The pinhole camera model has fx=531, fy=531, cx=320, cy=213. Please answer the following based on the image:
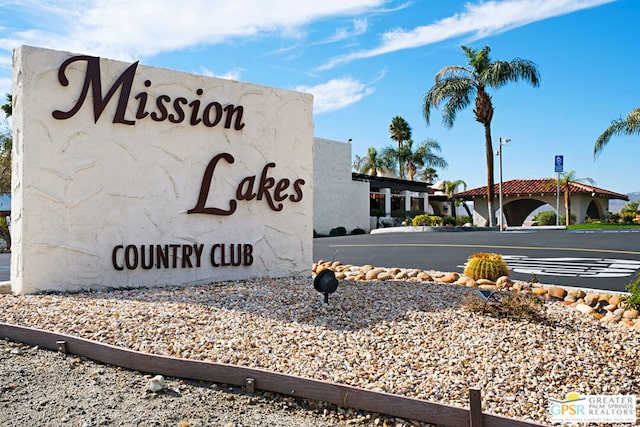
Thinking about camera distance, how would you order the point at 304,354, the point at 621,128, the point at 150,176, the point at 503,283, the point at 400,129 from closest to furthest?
1. the point at 304,354
2. the point at 150,176
3. the point at 503,283
4. the point at 621,128
5. the point at 400,129

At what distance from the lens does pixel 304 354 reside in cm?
519

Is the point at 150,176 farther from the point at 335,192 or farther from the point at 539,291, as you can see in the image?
the point at 335,192

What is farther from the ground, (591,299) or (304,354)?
(591,299)

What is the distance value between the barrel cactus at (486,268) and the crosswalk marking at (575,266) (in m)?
1.34

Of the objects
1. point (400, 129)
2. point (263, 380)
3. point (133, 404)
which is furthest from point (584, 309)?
point (400, 129)

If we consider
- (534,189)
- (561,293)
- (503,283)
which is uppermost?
(534,189)

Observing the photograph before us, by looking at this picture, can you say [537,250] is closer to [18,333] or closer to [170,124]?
[170,124]

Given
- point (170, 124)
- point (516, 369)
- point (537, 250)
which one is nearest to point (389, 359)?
point (516, 369)

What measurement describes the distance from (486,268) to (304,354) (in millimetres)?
5684

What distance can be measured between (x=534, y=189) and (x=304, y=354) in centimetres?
4134

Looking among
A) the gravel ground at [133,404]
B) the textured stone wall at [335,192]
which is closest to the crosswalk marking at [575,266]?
the gravel ground at [133,404]

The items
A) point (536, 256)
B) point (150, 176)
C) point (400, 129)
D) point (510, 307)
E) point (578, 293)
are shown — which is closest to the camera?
point (510, 307)

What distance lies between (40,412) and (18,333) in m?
1.78

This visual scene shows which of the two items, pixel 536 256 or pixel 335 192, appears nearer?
pixel 536 256
